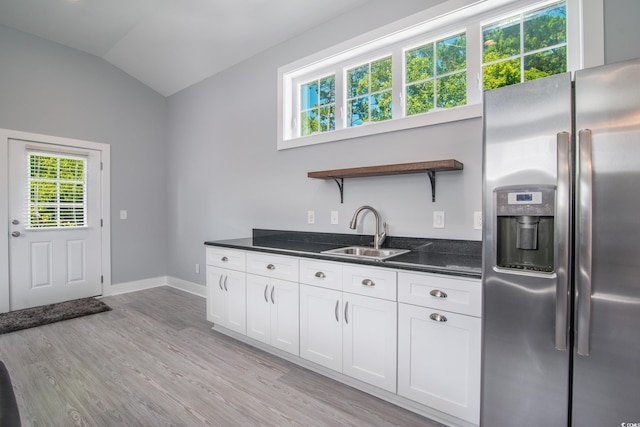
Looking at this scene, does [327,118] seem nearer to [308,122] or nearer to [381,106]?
[308,122]

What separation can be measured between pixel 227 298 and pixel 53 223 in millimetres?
2697

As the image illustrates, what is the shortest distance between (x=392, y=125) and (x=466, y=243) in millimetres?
1076

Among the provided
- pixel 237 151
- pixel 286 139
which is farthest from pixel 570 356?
pixel 237 151

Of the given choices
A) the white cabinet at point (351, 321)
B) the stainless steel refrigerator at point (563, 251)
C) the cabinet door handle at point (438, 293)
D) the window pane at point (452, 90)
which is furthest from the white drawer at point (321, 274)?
the window pane at point (452, 90)

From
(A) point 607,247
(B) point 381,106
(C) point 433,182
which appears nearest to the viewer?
(A) point 607,247

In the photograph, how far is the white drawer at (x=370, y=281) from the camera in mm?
1819

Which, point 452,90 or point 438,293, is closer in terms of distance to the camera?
point 438,293

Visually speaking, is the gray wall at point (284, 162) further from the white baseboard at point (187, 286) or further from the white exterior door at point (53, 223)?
the white exterior door at point (53, 223)

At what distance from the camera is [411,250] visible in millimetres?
2330

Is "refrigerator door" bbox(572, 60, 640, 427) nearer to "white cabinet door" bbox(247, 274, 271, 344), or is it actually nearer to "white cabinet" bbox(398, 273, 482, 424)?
"white cabinet" bbox(398, 273, 482, 424)

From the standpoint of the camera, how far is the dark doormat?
304 centimetres

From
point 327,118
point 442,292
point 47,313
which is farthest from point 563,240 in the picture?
point 47,313

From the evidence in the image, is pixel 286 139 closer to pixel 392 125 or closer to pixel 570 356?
pixel 392 125

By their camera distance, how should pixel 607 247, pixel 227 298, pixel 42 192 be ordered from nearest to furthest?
pixel 607 247, pixel 227 298, pixel 42 192
